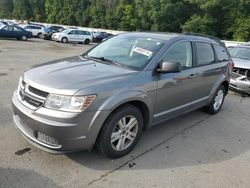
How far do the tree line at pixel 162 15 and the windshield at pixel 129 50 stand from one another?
44.2 m

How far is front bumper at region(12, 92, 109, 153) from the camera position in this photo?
324cm

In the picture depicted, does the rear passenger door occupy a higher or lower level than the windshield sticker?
lower

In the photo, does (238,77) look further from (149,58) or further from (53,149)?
(53,149)

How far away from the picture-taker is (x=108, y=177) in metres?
3.43

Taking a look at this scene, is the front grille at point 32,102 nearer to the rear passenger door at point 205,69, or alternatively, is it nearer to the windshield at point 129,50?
the windshield at point 129,50

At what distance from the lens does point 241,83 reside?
7844 millimetres

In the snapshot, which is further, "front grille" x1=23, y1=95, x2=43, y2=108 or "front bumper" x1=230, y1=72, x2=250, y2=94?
"front bumper" x1=230, y1=72, x2=250, y2=94

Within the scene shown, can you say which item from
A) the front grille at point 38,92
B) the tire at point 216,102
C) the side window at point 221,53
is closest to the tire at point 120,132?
the front grille at point 38,92

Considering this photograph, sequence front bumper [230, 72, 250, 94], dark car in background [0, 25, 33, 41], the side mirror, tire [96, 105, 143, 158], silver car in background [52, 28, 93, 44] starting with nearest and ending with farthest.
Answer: tire [96, 105, 143, 158]
the side mirror
front bumper [230, 72, 250, 94]
dark car in background [0, 25, 33, 41]
silver car in background [52, 28, 93, 44]

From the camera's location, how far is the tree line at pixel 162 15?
4631cm

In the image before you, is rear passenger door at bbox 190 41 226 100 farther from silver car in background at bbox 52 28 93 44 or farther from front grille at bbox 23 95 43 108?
silver car in background at bbox 52 28 93 44

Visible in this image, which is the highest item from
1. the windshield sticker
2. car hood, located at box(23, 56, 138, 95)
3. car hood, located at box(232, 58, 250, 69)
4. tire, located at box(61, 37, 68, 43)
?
the windshield sticker

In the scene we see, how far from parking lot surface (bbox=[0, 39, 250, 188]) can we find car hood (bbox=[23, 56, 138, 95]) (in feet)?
3.29

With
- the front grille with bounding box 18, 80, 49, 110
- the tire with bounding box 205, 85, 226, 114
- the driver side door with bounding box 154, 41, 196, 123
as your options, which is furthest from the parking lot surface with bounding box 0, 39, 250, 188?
the tire with bounding box 205, 85, 226, 114
